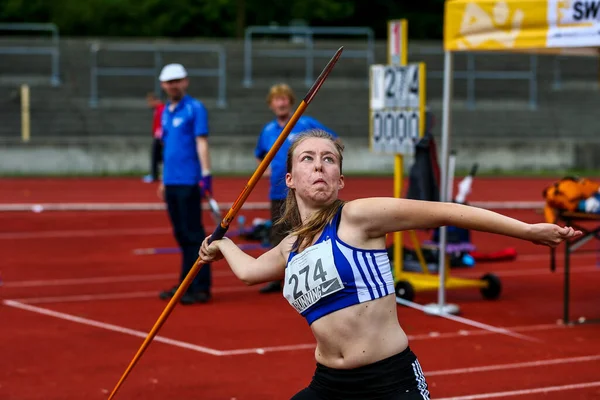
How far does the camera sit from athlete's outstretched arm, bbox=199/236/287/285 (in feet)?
14.5

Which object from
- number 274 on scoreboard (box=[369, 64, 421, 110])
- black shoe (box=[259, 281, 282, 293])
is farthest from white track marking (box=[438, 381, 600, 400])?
black shoe (box=[259, 281, 282, 293])

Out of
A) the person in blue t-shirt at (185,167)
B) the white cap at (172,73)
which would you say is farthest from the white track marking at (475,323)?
the white cap at (172,73)

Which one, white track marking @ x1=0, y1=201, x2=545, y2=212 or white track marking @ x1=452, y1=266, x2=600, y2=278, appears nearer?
white track marking @ x1=452, y1=266, x2=600, y2=278

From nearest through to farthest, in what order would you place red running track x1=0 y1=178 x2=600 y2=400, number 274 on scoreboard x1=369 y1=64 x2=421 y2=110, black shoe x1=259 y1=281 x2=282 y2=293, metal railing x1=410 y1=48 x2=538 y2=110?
red running track x1=0 y1=178 x2=600 y2=400 → number 274 on scoreboard x1=369 y1=64 x2=421 y2=110 → black shoe x1=259 y1=281 x2=282 y2=293 → metal railing x1=410 y1=48 x2=538 y2=110

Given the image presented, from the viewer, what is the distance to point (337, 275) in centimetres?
405

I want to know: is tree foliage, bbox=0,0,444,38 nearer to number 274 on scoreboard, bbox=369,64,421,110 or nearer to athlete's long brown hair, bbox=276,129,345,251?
number 274 on scoreboard, bbox=369,64,421,110

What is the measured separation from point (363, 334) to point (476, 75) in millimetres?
28218

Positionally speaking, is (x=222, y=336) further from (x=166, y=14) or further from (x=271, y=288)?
(x=166, y=14)

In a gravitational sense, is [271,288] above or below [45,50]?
below

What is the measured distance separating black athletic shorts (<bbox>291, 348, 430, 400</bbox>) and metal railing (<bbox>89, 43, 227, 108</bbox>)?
25490 millimetres

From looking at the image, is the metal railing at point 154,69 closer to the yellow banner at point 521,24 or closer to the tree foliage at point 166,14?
the tree foliage at point 166,14

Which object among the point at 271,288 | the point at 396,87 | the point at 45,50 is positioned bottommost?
the point at 271,288

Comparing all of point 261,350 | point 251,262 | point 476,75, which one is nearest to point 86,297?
point 261,350

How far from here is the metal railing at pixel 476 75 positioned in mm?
31109
